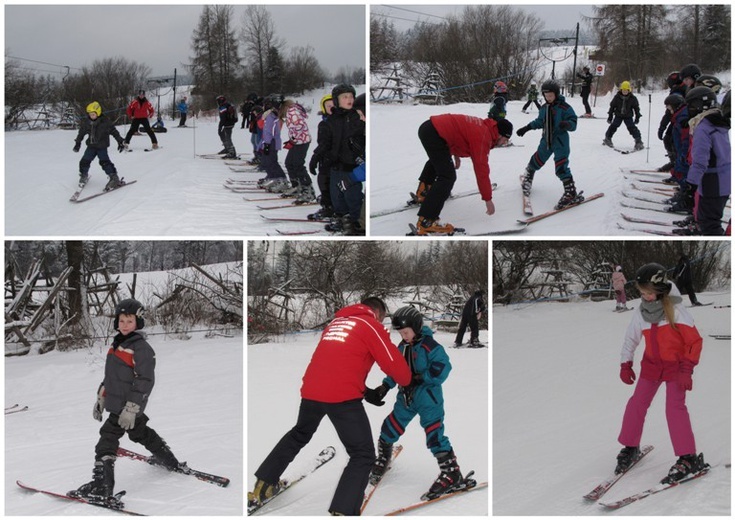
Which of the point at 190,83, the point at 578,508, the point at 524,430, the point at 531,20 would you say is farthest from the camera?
the point at 190,83

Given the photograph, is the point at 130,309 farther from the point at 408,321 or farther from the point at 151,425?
the point at 151,425

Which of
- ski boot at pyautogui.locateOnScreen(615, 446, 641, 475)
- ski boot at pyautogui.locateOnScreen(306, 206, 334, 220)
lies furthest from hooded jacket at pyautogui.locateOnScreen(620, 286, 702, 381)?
ski boot at pyautogui.locateOnScreen(306, 206, 334, 220)

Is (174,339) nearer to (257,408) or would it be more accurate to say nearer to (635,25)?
(257,408)

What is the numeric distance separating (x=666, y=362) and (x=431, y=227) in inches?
83.9

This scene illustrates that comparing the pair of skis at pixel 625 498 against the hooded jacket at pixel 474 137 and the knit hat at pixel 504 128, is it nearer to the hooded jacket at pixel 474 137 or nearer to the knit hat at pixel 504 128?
the hooded jacket at pixel 474 137

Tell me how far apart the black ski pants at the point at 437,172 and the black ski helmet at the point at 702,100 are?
5.67 feet

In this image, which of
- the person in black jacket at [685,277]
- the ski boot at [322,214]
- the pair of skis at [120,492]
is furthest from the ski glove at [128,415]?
the person in black jacket at [685,277]

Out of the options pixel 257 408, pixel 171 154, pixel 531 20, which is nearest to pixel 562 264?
pixel 531 20

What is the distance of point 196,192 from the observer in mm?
7512

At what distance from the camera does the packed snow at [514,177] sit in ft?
18.8

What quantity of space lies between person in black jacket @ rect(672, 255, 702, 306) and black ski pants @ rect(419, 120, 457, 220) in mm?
3813

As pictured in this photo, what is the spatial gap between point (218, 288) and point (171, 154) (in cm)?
277

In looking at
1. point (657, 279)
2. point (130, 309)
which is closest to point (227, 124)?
point (130, 309)

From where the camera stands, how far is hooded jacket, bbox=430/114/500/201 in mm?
5309
